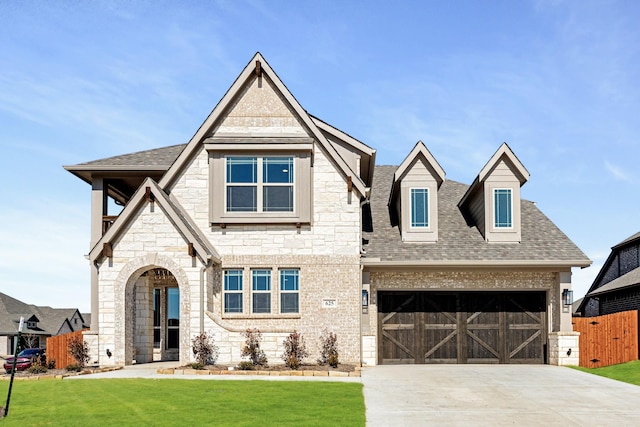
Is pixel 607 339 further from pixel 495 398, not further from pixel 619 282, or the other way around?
pixel 619 282

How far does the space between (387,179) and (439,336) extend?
27.4ft

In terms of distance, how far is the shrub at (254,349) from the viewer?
68.5 feet

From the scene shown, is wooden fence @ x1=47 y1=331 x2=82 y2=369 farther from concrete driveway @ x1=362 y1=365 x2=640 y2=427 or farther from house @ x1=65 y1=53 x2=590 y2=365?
concrete driveway @ x1=362 y1=365 x2=640 y2=427

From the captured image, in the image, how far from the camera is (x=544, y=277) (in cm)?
2389

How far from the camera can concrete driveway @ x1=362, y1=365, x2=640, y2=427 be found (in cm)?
1266

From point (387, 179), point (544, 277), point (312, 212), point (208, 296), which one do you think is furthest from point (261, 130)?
Answer: point (544, 277)

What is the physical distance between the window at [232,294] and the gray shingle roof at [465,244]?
4.41 metres

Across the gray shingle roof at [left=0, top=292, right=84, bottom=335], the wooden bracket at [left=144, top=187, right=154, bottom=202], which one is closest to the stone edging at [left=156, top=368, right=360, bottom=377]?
the wooden bracket at [left=144, top=187, right=154, bottom=202]

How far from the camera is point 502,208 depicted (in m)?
24.6

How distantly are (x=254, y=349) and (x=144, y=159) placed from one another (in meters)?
7.87

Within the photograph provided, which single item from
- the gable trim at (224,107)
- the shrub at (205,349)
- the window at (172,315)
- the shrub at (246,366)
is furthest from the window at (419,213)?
the window at (172,315)

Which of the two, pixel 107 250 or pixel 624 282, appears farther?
pixel 624 282

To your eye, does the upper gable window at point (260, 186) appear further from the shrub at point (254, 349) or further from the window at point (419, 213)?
the window at point (419, 213)

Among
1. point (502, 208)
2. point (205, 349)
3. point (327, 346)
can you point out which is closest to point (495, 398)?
point (327, 346)
